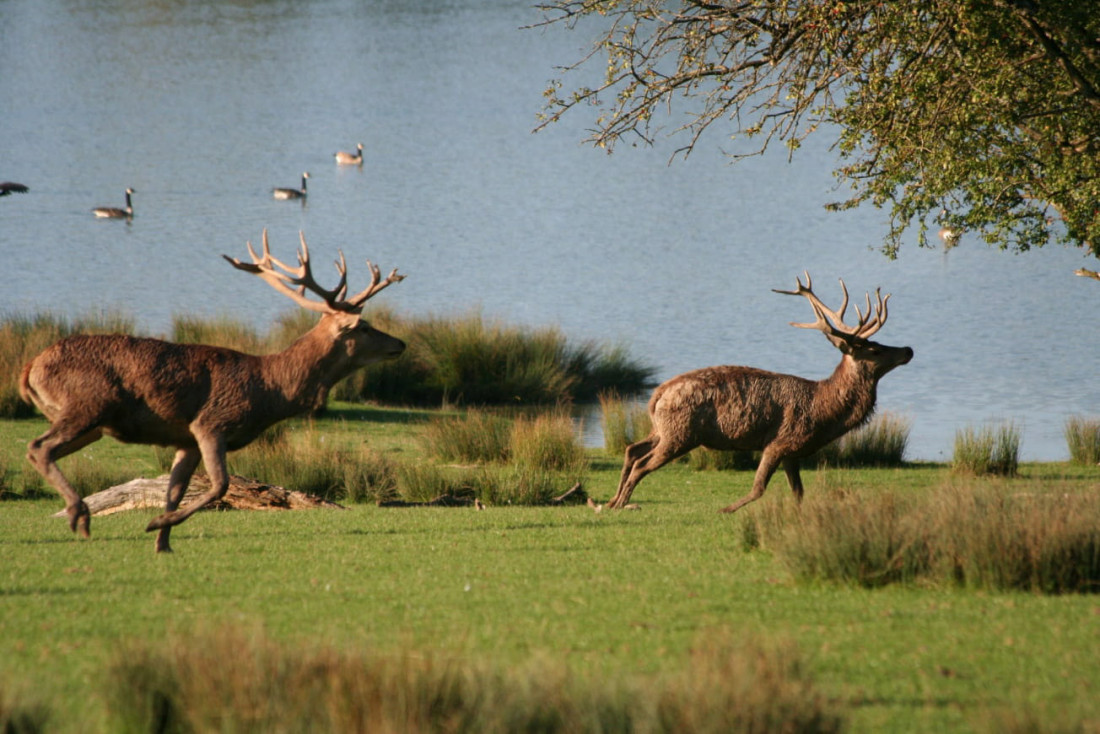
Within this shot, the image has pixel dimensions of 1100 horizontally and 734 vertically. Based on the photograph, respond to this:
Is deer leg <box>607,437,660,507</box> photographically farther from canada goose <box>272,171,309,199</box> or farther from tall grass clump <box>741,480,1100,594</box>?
canada goose <box>272,171,309,199</box>

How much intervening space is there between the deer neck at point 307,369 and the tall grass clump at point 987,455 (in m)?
9.49

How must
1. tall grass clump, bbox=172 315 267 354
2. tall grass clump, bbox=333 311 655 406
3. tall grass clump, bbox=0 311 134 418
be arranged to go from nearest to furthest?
tall grass clump, bbox=0 311 134 418 → tall grass clump, bbox=172 315 267 354 → tall grass clump, bbox=333 311 655 406

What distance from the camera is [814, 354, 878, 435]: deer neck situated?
45.0 ft

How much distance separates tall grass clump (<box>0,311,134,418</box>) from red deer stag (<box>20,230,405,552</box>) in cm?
977

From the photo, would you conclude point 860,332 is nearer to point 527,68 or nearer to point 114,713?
point 114,713

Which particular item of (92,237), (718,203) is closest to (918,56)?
(92,237)

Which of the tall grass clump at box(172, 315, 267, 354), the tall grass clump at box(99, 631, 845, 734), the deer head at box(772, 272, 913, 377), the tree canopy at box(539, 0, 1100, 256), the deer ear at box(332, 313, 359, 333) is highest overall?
the tree canopy at box(539, 0, 1100, 256)

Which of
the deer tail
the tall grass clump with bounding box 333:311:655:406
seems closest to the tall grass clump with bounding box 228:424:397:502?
the deer tail

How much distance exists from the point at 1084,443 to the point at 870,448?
3198 mm

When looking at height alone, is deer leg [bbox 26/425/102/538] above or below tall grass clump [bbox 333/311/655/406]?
below

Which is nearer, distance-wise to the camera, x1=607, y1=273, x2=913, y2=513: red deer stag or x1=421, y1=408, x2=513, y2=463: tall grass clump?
x1=607, y1=273, x2=913, y2=513: red deer stag

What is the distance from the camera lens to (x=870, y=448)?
19609 mm

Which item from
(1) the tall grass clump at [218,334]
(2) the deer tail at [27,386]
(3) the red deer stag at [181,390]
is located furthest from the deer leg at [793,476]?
(1) the tall grass clump at [218,334]

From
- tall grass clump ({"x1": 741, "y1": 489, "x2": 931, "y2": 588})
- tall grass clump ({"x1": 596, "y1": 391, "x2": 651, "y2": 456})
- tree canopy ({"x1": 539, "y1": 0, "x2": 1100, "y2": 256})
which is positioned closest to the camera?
tall grass clump ({"x1": 741, "y1": 489, "x2": 931, "y2": 588})
